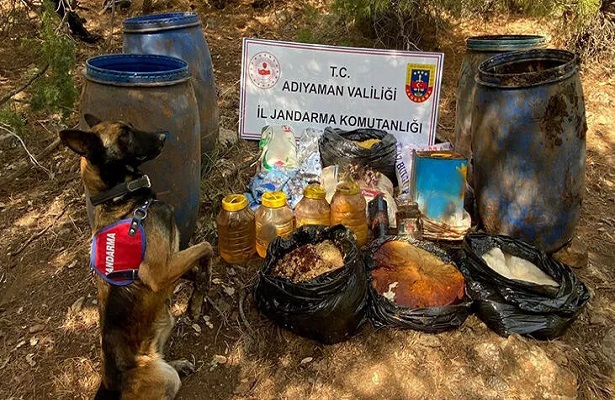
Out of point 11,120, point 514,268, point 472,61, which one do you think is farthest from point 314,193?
point 11,120

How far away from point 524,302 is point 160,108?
7.31 feet

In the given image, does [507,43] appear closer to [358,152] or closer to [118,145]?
[358,152]

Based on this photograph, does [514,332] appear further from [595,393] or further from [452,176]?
[452,176]

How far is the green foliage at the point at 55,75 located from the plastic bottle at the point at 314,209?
6.95 feet

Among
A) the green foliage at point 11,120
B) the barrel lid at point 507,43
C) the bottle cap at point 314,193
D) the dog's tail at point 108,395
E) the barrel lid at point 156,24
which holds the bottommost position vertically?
the dog's tail at point 108,395

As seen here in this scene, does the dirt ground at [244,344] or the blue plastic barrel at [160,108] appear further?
the blue plastic barrel at [160,108]

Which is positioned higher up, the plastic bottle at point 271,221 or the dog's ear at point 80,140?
the dog's ear at point 80,140

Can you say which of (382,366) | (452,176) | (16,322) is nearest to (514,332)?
(382,366)

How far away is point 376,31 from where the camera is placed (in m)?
5.82

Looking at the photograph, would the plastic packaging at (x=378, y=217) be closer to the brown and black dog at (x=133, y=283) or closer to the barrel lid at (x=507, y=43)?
the brown and black dog at (x=133, y=283)

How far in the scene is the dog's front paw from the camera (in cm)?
270

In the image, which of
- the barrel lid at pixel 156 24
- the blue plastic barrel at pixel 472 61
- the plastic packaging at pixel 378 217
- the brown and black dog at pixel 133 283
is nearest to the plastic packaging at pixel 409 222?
the plastic packaging at pixel 378 217

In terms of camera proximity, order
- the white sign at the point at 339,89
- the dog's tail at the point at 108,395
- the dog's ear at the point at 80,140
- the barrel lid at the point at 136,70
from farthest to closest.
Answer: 1. the white sign at the point at 339,89
2. the barrel lid at the point at 136,70
3. the dog's tail at the point at 108,395
4. the dog's ear at the point at 80,140

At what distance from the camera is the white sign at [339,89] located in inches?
184
